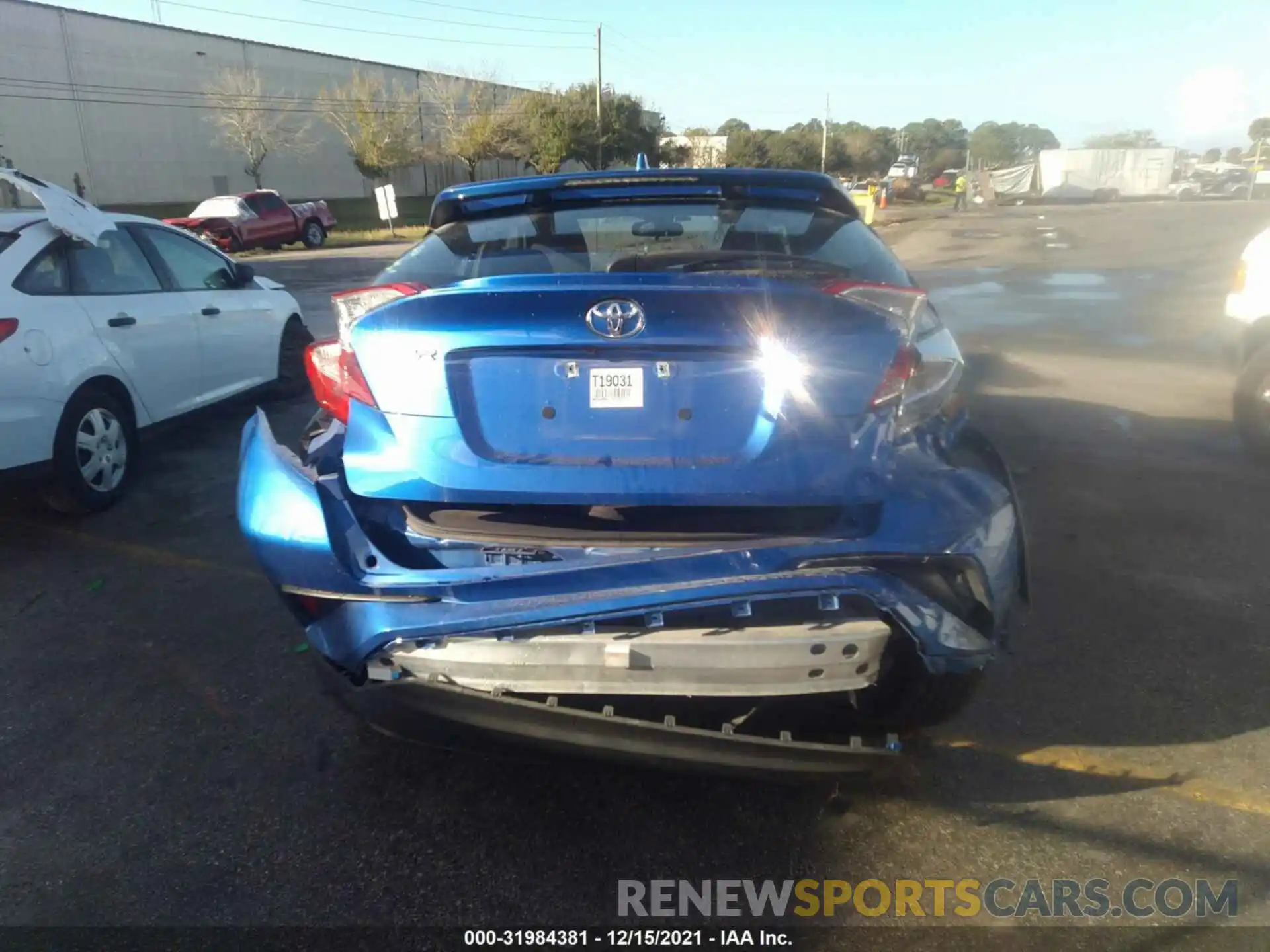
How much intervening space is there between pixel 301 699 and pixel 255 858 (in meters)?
0.89

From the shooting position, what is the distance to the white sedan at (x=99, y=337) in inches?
198

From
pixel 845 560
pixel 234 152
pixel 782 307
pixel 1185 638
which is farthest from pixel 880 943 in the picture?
pixel 234 152

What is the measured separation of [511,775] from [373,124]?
52932mm

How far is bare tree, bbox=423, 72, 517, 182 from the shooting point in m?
51.2

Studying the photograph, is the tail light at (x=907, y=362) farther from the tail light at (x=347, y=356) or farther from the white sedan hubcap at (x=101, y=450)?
the white sedan hubcap at (x=101, y=450)

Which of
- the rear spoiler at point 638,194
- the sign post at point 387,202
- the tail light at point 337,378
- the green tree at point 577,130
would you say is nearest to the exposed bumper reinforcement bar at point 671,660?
the tail light at point 337,378

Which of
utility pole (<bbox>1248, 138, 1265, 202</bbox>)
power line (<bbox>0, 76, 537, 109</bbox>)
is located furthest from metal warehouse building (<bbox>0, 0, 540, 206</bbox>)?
utility pole (<bbox>1248, 138, 1265, 202</bbox>)

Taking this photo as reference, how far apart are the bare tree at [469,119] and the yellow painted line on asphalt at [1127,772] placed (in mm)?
51977

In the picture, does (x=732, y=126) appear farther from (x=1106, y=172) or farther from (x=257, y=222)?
(x=257, y=222)

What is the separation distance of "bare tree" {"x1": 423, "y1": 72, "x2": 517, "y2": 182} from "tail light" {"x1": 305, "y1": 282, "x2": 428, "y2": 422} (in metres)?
51.5

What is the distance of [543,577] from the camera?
7.81 ft

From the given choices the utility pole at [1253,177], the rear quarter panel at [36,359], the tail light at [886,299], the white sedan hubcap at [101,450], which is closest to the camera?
the tail light at [886,299]

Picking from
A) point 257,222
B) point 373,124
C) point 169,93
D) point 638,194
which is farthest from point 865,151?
point 638,194

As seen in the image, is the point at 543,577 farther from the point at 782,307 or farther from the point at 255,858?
the point at 255,858
